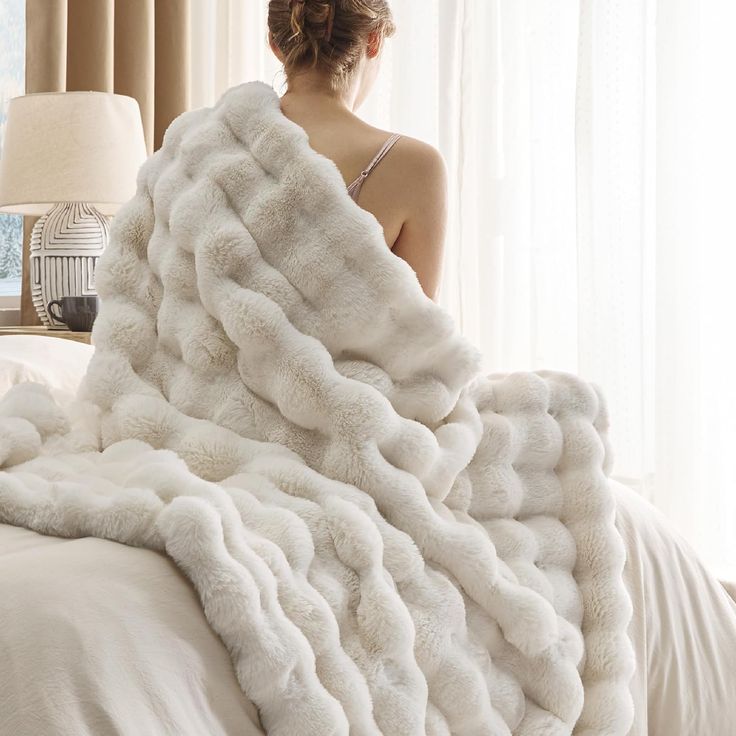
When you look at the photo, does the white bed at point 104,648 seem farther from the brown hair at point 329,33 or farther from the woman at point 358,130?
the brown hair at point 329,33

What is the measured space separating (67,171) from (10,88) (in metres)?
0.91

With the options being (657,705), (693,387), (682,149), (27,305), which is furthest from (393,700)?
(27,305)

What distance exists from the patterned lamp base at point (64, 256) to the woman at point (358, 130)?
54.5 inches

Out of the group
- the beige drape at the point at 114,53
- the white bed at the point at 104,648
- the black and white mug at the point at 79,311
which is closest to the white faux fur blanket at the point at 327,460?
the white bed at the point at 104,648

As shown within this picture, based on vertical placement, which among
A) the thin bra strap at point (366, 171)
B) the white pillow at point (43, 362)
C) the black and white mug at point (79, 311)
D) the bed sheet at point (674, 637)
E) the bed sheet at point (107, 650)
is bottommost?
the bed sheet at point (674, 637)

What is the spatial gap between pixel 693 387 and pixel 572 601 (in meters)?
1.38

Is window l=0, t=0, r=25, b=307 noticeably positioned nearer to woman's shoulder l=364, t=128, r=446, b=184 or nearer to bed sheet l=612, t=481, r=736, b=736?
woman's shoulder l=364, t=128, r=446, b=184

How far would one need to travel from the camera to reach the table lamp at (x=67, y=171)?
2.66 meters

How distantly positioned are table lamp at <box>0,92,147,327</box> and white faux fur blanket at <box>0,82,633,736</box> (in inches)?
51.7

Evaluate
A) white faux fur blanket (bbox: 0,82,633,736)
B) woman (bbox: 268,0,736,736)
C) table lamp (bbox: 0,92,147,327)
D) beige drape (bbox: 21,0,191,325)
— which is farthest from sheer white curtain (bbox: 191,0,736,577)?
white faux fur blanket (bbox: 0,82,633,736)

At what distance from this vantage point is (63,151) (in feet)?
8.73

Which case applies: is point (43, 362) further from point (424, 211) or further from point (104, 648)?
point (104, 648)

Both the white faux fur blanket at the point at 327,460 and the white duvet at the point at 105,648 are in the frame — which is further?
the white faux fur blanket at the point at 327,460

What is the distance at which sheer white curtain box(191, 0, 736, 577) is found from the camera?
2.49m
